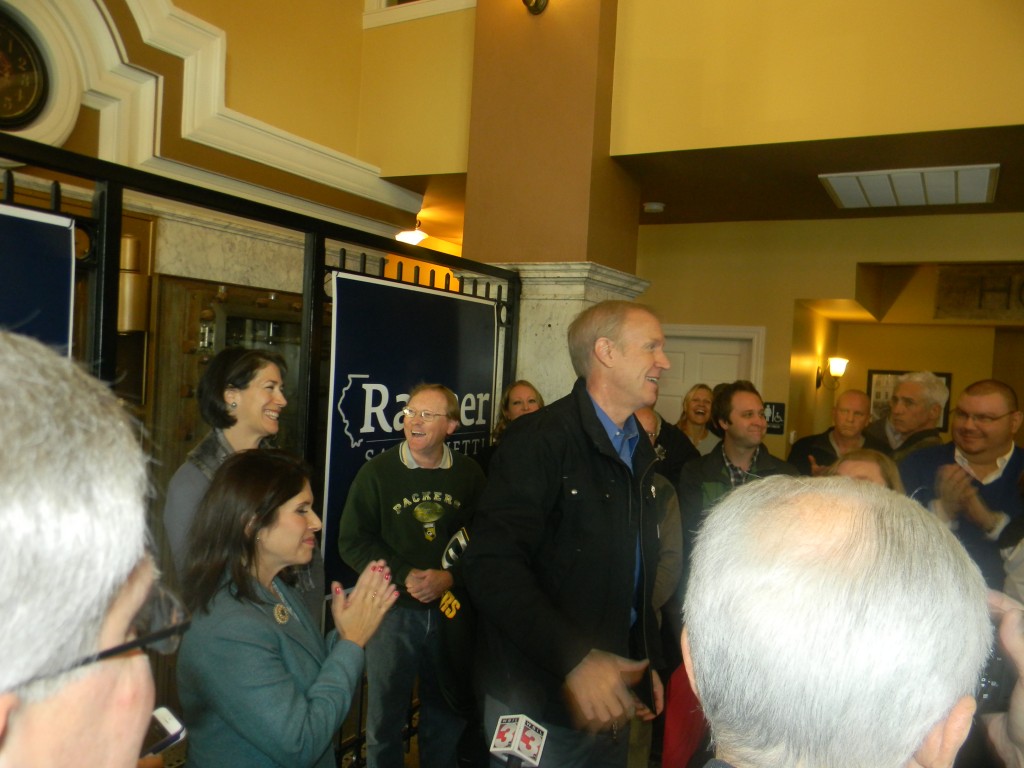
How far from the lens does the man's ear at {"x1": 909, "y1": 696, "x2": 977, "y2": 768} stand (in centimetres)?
80

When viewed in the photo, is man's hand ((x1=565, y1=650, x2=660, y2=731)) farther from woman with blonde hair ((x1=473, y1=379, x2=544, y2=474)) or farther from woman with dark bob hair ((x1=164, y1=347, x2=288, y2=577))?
woman with blonde hair ((x1=473, y1=379, x2=544, y2=474))

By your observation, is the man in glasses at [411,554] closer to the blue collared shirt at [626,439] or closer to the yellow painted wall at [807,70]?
the blue collared shirt at [626,439]

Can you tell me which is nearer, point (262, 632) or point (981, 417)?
point (262, 632)

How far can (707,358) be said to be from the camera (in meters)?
6.62

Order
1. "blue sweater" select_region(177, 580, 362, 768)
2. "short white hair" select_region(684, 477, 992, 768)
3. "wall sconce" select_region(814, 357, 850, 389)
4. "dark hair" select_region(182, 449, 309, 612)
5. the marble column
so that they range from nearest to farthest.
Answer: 1. "short white hair" select_region(684, 477, 992, 768)
2. "blue sweater" select_region(177, 580, 362, 768)
3. "dark hair" select_region(182, 449, 309, 612)
4. the marble column
5. "wall sconce" select_region(814, 357, 850, 389)

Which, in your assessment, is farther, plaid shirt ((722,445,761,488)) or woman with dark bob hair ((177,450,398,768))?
plaid shirt ((722,445,761,488))

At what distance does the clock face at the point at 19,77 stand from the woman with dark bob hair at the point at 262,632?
2857 mm

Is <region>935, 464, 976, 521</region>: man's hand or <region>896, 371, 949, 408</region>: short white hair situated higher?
<region>896, 371, 949, 408</region>: short white hair

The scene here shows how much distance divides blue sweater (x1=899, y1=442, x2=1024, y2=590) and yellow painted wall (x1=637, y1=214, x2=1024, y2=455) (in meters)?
3.35

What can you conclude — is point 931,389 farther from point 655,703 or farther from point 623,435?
point 655,703

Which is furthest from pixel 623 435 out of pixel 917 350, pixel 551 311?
pixel 917 350

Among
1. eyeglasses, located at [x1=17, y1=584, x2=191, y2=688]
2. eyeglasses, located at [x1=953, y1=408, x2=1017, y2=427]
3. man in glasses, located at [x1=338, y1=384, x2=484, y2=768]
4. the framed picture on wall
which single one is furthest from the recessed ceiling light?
the framed picture on wall

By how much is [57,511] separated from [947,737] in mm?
942

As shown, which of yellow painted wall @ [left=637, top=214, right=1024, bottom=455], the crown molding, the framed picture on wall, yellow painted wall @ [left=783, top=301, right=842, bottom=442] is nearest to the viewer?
the crown molding
